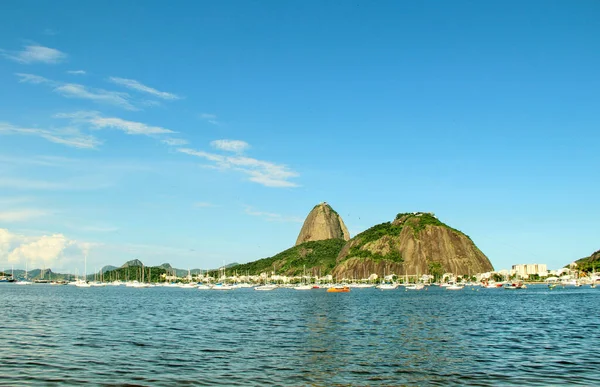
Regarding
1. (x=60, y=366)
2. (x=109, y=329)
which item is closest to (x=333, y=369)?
(x=60, y=366)

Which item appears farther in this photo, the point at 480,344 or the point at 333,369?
the point at 480,344

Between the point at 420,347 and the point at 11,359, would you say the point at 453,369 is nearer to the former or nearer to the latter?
the point at 420,347

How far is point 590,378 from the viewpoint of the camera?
94.6 ft

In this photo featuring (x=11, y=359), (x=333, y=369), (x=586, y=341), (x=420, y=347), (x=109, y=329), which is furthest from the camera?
(x=109, y=329)

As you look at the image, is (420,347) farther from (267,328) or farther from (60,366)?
(60,366)

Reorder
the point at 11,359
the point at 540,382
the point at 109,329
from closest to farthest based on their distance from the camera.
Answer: the point at 540,382 → the point at 11,359 → the point at 109,329

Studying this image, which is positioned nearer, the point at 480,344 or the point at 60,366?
the point at 60,366

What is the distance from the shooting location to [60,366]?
31672 mm

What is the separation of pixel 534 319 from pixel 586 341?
25245mm

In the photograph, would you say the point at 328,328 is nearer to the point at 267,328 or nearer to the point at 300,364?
the point at 267,328

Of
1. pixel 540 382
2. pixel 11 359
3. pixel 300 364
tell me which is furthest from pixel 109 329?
pixel 540 382

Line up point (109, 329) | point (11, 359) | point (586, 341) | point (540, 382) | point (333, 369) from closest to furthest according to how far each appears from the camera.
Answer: point (540, 382), point (333, 369), point (11, 359), point (586, 341), point (109, 329)

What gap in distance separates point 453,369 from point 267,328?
28.2 meters

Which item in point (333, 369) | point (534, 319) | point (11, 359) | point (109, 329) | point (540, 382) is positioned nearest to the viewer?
point (540, 382)
